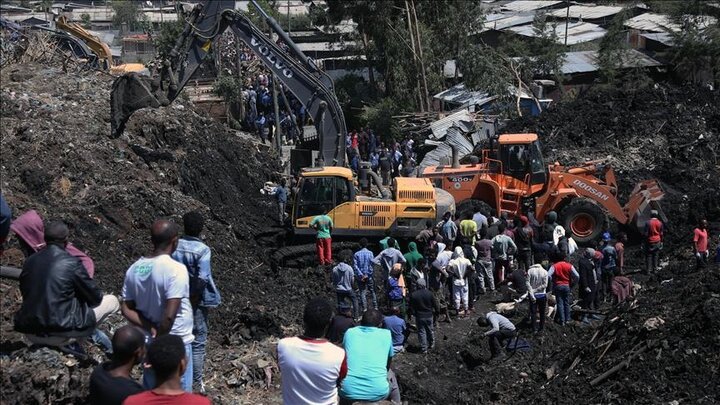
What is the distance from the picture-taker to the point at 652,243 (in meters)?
19.9

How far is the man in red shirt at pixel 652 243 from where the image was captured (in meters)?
19.8

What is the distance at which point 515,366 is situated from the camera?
15000 millimetres

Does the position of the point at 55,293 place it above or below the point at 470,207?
above

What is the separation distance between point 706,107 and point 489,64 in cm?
770

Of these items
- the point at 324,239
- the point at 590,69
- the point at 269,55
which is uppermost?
the point at 269,55

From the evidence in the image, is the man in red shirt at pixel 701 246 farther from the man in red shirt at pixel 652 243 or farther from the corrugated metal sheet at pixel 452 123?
the corrugated metal sheet at pixel 452 123

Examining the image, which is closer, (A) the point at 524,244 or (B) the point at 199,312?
(B) the point at 199,312

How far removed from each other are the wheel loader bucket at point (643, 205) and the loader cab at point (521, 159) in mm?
2085

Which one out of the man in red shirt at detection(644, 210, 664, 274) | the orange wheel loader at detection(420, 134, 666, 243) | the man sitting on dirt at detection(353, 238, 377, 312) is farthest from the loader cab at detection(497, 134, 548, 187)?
the man sitting on dirt at detection(353, 238, 377, 312)

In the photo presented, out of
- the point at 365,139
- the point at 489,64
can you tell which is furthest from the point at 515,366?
the point at 489,64

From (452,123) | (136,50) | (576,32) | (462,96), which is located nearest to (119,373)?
(452,123)

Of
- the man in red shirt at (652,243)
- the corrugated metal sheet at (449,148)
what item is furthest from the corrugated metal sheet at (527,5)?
the man in red shirt at (652,243)

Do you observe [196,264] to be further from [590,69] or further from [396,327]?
[590,69]

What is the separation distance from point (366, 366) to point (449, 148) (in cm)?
2270
